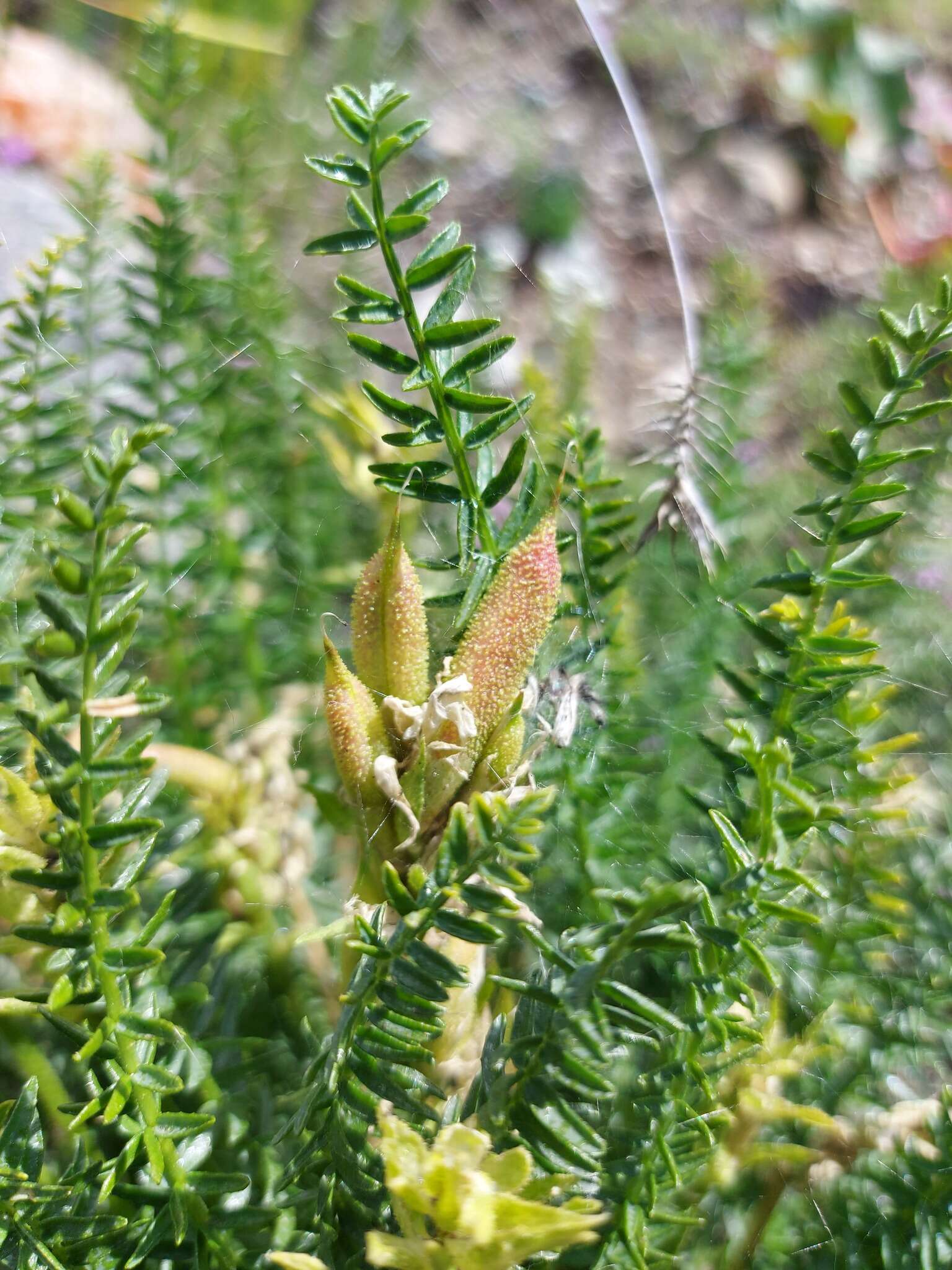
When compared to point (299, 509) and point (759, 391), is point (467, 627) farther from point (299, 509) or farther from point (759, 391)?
point (759, 391)

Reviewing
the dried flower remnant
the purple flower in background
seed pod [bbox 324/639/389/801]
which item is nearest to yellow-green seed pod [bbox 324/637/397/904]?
seed pod [bbox 324/639/389/801]

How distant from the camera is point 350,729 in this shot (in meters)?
0.42

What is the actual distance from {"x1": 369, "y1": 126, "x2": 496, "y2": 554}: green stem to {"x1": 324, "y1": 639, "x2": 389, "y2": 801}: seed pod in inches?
3.4

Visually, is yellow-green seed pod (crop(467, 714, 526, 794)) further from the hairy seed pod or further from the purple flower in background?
the purple flower in background

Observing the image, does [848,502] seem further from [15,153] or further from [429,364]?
[15,153]

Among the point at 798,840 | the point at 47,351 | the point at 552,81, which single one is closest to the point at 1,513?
the point at 47,351

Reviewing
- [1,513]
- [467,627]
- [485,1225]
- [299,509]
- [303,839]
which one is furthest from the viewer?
[299,509]

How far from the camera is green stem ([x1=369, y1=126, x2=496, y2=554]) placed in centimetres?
43

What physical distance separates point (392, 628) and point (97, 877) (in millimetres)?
145

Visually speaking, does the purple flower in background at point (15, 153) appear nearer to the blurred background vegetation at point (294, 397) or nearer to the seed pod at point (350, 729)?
the blurred background vegetation at point (294, 397)

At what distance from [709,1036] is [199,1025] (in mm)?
321

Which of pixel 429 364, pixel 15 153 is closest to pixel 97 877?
pixel 429 364

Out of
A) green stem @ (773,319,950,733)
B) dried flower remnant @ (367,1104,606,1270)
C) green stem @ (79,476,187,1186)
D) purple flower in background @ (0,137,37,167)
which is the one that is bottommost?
dried flower remnant @ (367,1104,606,1270)

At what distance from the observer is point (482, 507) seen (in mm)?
462
